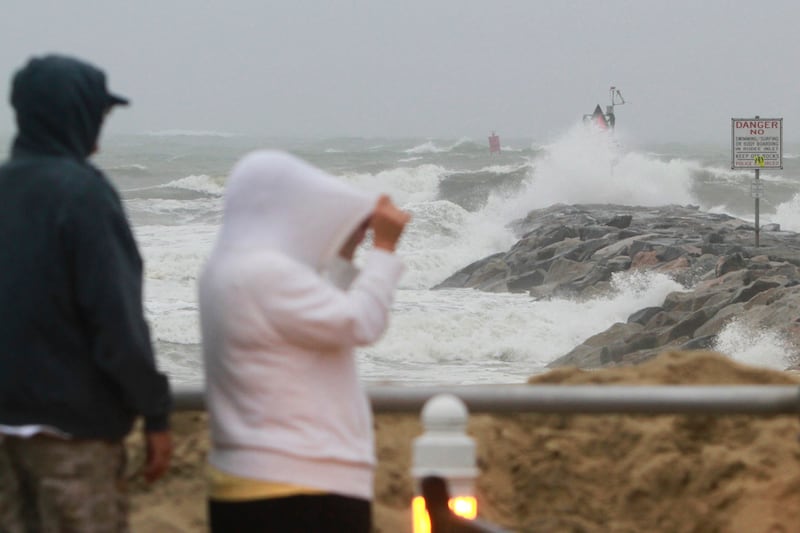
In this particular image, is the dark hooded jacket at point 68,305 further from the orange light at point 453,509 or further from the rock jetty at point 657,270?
the rock jetty at point 657,270

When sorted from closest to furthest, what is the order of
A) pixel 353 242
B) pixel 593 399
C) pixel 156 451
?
pixel 156 451
pixel 353 242
pixel 593 399

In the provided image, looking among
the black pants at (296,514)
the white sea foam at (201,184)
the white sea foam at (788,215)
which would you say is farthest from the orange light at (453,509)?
the white sea foam at (201,184)

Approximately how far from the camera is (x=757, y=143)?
23.9 metres

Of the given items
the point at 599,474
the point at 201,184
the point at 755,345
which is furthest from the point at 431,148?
the point at 599,474

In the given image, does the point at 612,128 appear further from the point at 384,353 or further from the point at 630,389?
the point at 630,389

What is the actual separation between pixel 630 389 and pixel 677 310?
17968mm

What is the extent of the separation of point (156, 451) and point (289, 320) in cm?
40

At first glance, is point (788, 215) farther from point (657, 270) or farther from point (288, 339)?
point (288, 339)

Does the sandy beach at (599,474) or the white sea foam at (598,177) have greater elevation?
the sandy beach at (599,474)

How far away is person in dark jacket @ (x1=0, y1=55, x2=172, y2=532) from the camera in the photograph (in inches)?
104

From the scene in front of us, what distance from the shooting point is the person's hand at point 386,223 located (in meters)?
2.79

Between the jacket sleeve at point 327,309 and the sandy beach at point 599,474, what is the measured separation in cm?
113

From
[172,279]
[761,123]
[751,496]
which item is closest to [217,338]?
[751,496]

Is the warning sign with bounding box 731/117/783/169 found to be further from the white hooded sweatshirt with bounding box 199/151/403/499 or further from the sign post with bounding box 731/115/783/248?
the white hooded sweatshirt with bounding box 199/151/403/499
